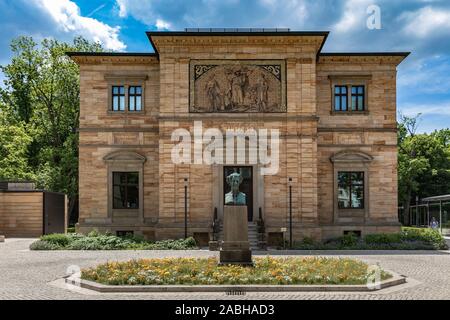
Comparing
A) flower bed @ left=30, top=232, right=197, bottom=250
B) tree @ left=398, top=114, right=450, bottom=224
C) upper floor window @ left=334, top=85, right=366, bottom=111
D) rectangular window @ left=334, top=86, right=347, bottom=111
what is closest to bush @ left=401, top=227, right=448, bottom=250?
upper floor window @ left=334, top=85, right=366, bottom=111

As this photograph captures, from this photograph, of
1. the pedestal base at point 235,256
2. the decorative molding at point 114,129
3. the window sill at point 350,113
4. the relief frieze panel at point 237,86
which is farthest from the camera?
the window sill at point 350,113

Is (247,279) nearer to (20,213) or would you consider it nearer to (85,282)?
(85,282)

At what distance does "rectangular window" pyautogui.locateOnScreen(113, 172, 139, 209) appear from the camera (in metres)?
33.6

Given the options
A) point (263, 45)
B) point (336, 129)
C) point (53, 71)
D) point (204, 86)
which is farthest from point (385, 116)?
point (53, 71)

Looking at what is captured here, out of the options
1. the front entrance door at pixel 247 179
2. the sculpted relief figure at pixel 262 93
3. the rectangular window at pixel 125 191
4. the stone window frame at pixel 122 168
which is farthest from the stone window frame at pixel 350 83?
the rectangular window at pixel 125 191

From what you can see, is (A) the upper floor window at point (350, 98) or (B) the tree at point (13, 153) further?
(B) the tree at point (13, 153)

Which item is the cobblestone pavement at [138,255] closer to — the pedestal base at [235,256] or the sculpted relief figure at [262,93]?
the pedestal base at [235,256]

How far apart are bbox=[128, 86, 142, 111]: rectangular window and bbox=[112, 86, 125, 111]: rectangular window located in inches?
17.0

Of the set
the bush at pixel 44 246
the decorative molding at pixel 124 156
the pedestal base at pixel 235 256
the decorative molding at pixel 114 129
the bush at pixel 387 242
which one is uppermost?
the decorative molding at pixel 114 129

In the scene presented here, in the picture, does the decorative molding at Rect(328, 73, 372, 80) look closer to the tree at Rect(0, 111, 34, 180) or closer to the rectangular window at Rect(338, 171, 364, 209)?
the rectangular window at Rect(338, 171, 364, 209)

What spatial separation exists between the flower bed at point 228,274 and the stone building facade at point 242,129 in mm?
12070

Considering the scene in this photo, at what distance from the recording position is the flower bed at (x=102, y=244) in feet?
95.4

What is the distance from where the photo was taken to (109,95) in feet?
111

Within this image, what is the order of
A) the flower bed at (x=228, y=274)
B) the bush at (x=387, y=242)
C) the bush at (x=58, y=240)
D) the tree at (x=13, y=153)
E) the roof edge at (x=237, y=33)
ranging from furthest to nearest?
the tree at (x=13, y=153), the roof edge at (x=237, y=33), the bush at (x=58, y=240), the bush at (x=387, y=242), the flower bed at (x=228, y=274)
